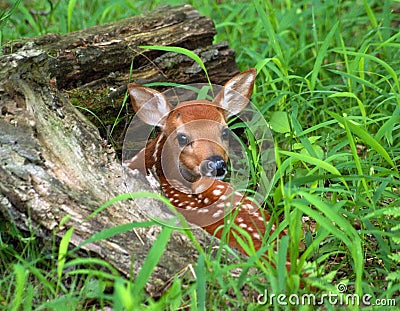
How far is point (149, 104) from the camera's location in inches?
147

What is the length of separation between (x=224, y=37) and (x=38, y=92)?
7.18 ft

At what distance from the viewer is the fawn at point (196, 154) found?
11.0 ft

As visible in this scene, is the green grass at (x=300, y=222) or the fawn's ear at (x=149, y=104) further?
the fawn's ear at (x=149, y=104)

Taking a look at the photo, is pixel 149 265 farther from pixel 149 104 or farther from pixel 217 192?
pixel 149 104

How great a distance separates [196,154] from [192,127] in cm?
15

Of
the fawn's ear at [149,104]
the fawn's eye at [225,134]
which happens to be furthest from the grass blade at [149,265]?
the fawn's ear at [149,104]

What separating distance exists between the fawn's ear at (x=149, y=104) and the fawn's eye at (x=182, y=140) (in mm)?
222

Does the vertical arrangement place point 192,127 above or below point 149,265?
below

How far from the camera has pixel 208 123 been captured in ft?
11.8

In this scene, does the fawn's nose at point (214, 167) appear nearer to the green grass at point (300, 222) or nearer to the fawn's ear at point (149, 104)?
the green grass at point (300, 222)

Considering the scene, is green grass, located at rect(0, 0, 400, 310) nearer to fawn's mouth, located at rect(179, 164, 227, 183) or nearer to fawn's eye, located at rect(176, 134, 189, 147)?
fawn's mouth, located at rect(179, 164, 227, 183)

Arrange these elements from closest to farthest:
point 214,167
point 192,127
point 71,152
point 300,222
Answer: point 300,222 → point 71,152 → point 214,167 → point 192,127

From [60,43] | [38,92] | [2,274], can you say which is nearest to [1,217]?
[2,274]

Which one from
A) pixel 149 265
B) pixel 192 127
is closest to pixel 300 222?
pixel 149 265
